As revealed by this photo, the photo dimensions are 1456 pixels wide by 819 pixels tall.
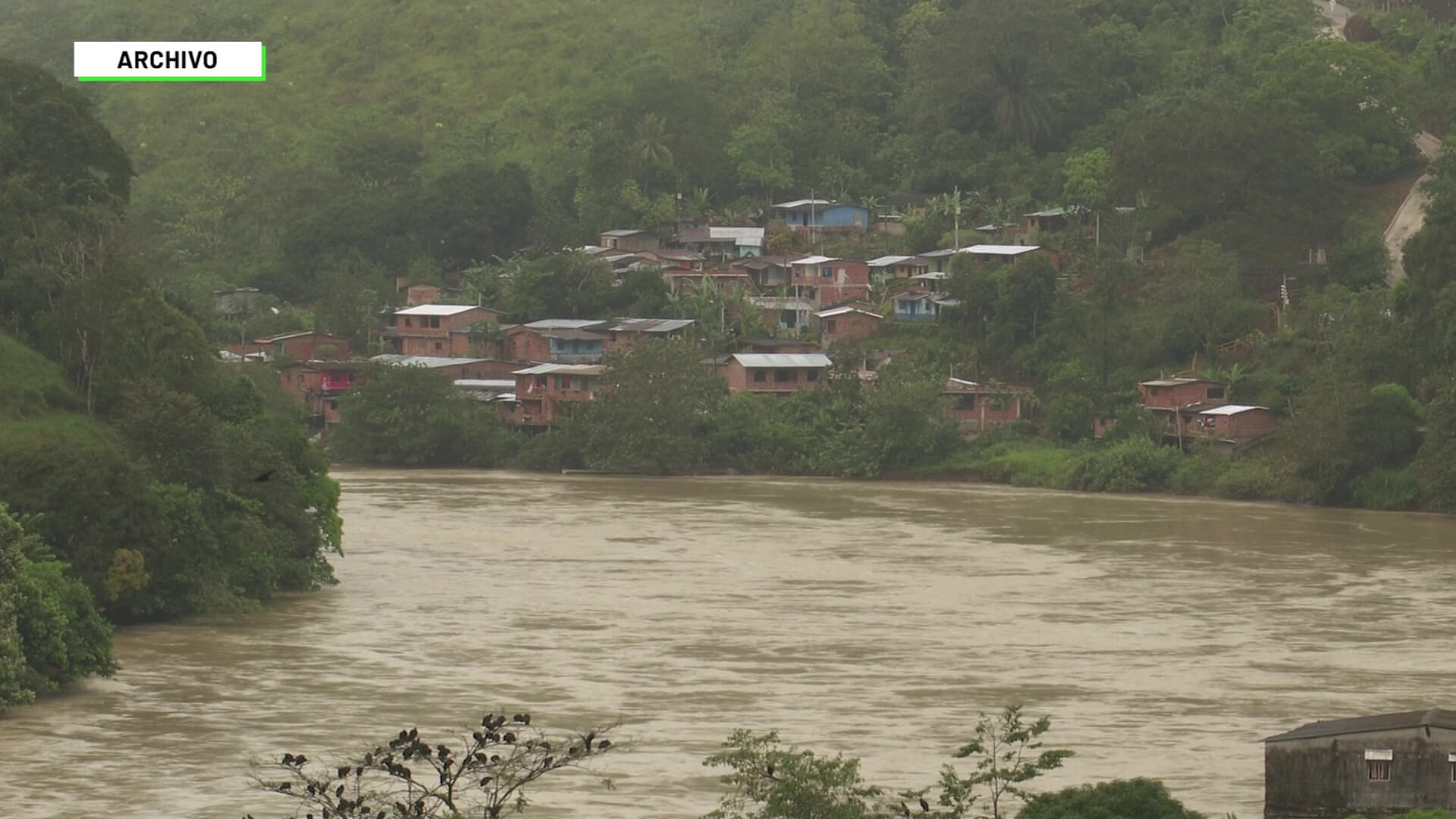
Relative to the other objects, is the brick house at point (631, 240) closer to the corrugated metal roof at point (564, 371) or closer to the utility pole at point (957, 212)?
the utility pole at point (957, 212)

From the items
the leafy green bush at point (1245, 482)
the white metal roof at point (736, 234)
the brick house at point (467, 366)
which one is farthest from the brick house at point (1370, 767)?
the white metal roof at point (736, 234)

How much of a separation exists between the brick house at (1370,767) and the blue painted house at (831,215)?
35.4m

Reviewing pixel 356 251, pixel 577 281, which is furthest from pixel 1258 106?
pixel 356 251

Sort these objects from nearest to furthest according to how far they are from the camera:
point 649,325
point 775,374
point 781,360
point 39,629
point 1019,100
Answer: point 39,629, point 775,374, point 781,360, point 649,325, point 1019,100

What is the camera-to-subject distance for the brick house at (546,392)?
4084 cm

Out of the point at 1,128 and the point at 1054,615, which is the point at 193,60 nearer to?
the point at 1,128

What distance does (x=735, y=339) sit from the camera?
42656 millimetres

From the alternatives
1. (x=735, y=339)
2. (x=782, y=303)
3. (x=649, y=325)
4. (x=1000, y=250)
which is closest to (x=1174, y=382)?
(x=1000, y=250)

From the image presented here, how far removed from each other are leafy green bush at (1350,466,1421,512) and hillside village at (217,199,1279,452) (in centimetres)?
431

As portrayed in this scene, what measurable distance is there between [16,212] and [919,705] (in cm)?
1292

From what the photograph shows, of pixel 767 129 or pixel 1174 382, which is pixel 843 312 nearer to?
pixel 1174 382

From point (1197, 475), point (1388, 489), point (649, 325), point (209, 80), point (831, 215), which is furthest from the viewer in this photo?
point (209, 80)

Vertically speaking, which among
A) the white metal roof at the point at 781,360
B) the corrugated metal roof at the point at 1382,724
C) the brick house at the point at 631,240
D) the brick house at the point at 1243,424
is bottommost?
the corrugated metal roof at the point at 1382,724

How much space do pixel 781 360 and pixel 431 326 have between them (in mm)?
7731
